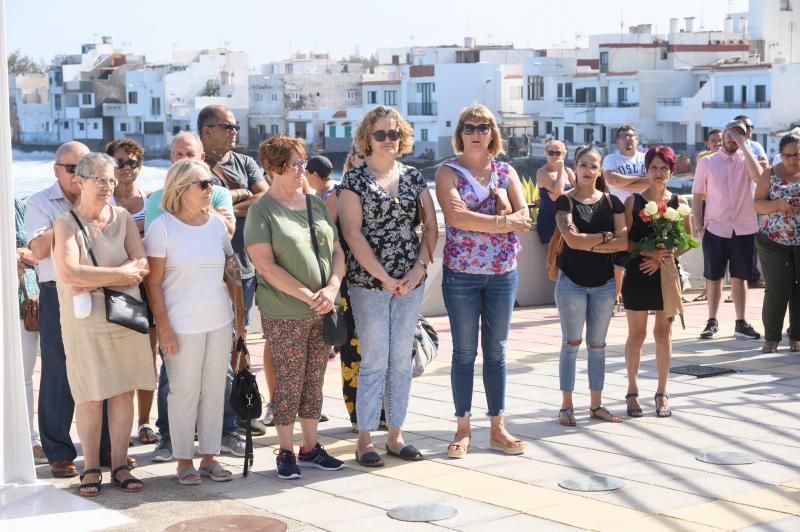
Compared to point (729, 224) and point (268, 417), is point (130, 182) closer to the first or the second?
point (268, 417)

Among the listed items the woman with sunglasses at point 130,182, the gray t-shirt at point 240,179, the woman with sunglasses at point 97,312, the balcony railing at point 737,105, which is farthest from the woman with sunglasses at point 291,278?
the balcony railing at point 737,105

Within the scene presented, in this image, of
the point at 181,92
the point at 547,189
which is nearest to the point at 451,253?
the point at 547,189

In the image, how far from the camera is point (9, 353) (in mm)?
6703

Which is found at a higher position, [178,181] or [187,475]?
[178,181]

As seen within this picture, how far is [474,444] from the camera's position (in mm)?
7660

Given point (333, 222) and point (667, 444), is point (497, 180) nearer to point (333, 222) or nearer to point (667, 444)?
point (333, 222)

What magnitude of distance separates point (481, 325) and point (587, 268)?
92 cm

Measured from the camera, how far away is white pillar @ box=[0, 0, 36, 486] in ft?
21.5

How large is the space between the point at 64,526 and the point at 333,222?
220 cm

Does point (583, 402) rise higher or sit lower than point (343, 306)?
lower

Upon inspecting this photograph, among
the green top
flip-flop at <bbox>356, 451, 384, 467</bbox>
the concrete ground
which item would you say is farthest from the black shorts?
the green top

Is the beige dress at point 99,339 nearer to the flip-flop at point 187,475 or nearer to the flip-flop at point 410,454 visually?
the flip-flop at point 187,475

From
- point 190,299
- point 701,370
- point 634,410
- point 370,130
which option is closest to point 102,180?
point 190,299

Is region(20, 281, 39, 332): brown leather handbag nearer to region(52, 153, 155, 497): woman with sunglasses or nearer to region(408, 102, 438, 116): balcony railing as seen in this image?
region(52, 153, 155, 497): woman with sunglasses
